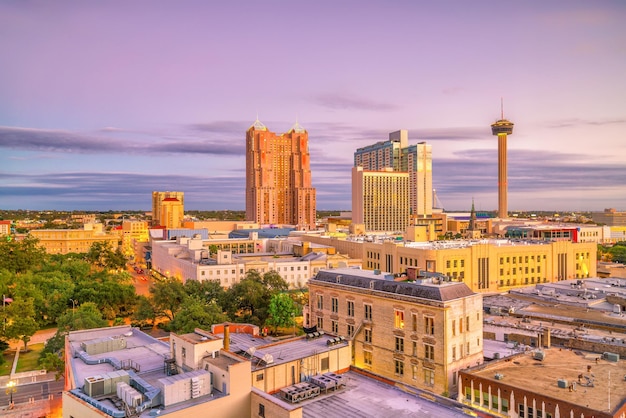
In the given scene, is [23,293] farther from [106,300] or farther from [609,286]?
[609,286]

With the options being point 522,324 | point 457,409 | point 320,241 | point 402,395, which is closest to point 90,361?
point 402,395

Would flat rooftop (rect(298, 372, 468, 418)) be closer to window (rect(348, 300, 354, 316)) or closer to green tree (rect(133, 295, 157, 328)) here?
window (rect(348, 300, 354, 316))

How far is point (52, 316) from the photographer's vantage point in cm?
9850

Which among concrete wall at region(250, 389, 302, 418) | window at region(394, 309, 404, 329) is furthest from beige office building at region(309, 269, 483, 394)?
concrete wall at region(250, 389, 302, 418)

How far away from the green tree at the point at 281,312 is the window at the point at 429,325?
128 ft

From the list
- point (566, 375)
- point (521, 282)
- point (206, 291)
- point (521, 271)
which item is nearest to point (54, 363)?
point (206, 291)

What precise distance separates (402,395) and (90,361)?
1111 inches

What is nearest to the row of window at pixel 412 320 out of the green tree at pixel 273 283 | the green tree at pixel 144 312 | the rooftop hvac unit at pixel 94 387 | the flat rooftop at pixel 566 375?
the flat rooftop at pixel 566 375

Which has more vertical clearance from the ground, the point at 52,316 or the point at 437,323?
the point at 437,323

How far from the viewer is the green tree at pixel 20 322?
7806 cm

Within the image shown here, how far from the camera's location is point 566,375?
151 ft

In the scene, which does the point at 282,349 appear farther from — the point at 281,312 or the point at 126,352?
the point at 281,312

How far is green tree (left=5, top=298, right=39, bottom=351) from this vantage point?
78.1 m

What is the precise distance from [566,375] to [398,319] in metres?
17.6
